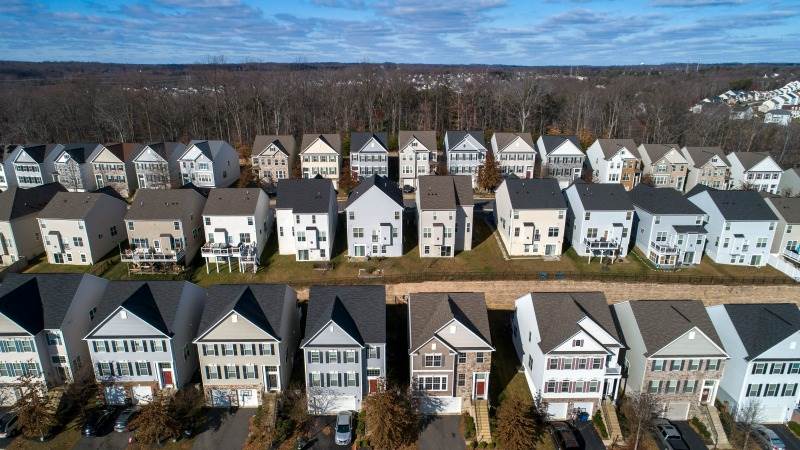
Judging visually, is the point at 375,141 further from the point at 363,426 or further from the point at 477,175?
the point at 363,426

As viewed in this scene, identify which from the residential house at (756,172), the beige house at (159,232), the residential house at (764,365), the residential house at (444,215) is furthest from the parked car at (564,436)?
the residential house at (756,172)

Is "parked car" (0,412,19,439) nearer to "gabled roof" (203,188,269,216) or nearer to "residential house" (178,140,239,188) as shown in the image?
"gabled roof" (203,188,269,216)

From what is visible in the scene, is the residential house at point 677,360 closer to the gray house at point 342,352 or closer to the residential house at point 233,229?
the gray house at point 342,352

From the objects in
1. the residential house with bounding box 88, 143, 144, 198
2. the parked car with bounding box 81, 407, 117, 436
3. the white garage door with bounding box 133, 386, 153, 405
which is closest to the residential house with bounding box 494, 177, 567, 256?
the white garage door with bounding box 133, 386, 153, 405

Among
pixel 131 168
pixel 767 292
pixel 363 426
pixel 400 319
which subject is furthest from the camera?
pixel 131 168

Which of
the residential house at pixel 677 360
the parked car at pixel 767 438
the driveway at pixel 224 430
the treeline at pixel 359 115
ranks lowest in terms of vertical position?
the parked car at pixel 767 438

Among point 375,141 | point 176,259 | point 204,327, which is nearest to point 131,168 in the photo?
point 176,259
